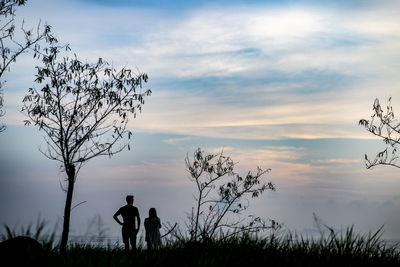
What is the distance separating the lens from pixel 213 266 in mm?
8906

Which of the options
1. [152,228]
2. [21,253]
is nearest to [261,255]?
[21,253]

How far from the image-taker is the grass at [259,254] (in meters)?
9.71

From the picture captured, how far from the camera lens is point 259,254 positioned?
10430mm

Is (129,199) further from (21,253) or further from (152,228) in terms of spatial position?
(21,253)

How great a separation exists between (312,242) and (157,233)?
7861mm

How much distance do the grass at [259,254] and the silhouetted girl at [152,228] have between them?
5.84 m

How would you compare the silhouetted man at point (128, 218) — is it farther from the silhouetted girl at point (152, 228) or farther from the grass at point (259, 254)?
the grass at point (259, 254)

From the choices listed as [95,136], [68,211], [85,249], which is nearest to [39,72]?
[95,136]

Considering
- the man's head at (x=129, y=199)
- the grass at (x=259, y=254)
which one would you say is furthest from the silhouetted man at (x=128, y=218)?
the grass at (x=259, y=254)

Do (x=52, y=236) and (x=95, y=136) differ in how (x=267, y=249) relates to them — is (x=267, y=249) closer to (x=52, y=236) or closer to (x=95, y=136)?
(x=52, y=236)

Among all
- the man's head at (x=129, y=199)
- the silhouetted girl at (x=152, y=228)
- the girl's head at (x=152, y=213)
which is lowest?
the silhouetted girl at (x=152, y=228)

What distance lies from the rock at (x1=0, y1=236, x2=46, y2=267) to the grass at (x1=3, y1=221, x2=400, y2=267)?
26 cm

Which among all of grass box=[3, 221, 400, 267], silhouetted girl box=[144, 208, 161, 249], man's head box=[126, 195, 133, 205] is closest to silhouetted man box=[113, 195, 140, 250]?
man's head box=[126, 195, 133, 205]

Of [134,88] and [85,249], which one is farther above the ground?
[134,88]
